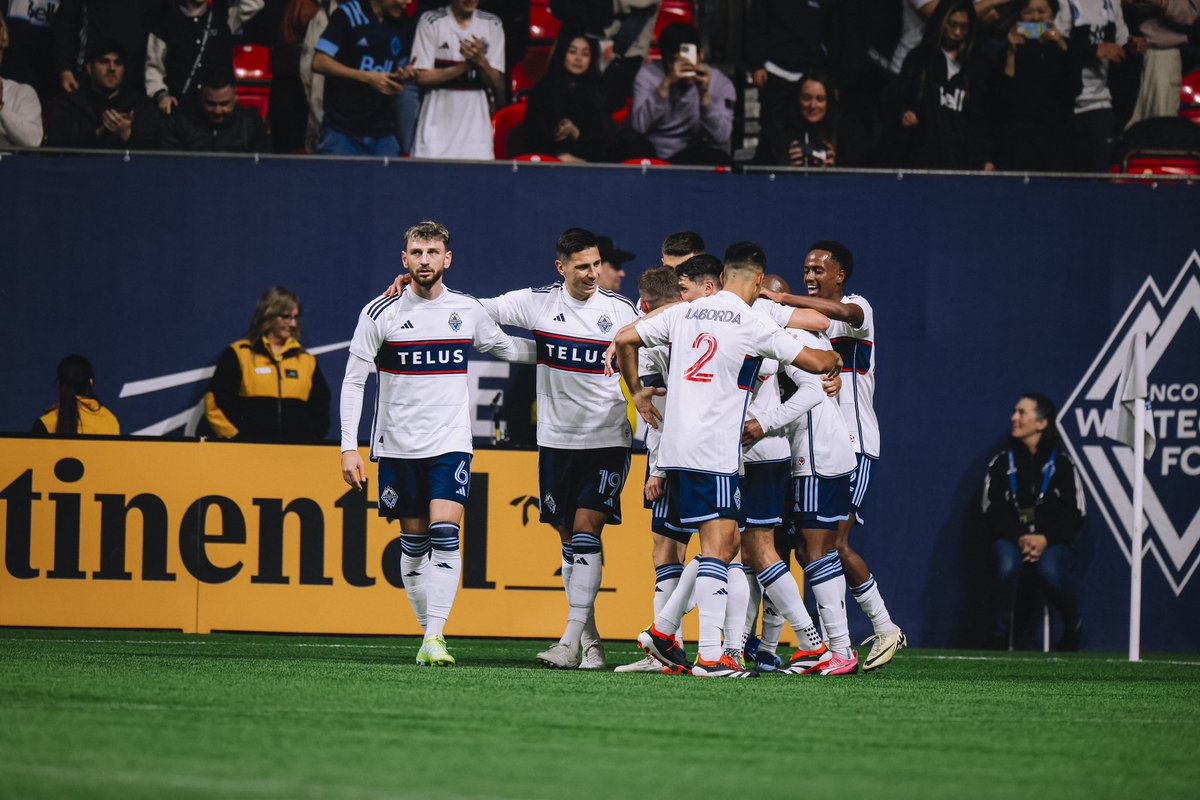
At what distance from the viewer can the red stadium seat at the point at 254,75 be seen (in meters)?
14.6

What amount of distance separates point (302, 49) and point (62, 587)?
5553 mm

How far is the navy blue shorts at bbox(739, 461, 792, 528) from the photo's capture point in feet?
30.0

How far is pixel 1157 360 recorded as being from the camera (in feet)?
44.4

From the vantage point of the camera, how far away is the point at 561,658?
919 cm

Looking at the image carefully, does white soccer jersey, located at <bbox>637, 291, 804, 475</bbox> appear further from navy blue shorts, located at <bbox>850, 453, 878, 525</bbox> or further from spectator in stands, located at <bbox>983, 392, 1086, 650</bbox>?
spectator in stands, located at <bbox>983, 392, 1086, 650</bbox>

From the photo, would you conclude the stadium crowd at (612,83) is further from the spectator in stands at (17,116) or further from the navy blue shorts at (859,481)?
the navy blue shorts at (859,481)

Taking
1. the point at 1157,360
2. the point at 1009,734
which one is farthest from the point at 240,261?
the point at 1009,734

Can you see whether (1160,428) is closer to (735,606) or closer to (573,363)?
(735,606)

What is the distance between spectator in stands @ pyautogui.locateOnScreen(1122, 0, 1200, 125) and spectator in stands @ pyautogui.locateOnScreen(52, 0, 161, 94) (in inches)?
359

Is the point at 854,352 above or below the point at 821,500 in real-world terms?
above

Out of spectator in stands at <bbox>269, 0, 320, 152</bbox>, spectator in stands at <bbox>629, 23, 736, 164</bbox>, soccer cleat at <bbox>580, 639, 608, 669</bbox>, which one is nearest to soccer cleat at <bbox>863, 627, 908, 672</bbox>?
soccer cleat at <bbox>580, 639, 608, 669</bbox>

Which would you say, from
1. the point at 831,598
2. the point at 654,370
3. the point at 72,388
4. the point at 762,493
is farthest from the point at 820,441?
the point at 72,388

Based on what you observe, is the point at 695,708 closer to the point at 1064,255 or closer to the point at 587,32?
the point at 1064,255

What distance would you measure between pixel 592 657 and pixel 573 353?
1808 mm
